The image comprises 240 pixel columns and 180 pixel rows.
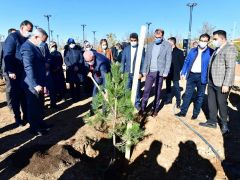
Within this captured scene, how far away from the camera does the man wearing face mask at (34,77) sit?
4.69 m

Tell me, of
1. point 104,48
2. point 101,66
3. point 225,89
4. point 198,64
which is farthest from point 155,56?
point 104,48

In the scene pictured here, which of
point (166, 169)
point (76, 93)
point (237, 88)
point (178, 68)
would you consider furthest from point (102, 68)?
point (237, 88)

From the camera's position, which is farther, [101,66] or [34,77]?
[101,66]

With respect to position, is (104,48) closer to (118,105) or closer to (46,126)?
(46,126)

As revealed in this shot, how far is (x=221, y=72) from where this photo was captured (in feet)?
16.4

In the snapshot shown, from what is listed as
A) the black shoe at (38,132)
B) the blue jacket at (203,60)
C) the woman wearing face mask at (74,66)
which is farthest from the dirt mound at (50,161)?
the woman wearing face mask at (74,66)

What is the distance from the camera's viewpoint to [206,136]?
517 centimetres

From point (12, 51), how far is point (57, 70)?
2521mm

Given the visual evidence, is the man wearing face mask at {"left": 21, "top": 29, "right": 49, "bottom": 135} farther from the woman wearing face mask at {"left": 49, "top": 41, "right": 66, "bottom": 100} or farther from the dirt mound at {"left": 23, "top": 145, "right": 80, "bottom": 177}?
the woman wearing face mask at {"left": 49, "top": 41, "right": 66, "bottom": 100}

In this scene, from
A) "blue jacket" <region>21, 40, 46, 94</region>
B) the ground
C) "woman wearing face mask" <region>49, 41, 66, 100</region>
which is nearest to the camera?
the ground

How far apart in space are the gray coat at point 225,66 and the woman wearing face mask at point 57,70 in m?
4.28

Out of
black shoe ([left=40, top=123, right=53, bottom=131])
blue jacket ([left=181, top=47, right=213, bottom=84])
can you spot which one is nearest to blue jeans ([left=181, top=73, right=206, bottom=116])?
blue jacket ([left=181, top=47, right=213, bottom=84])

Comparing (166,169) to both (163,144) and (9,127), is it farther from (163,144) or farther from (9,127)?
(9,127)

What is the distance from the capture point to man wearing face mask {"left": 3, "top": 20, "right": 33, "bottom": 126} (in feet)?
17.3
